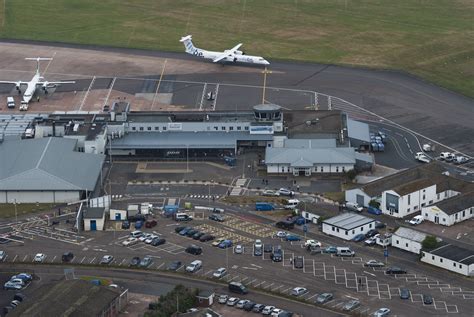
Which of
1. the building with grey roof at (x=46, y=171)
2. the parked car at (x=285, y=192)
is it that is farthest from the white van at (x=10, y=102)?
the parked car at (x=285, y=192)

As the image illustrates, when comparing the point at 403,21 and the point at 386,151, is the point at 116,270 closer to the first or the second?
the point at 386,151

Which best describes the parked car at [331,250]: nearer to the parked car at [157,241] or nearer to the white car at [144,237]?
the parked car at [157,241]

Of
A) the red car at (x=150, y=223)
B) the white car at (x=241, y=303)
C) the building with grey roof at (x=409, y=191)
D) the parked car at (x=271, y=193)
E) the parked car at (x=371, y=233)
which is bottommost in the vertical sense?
the white car at (x=241, y=303)

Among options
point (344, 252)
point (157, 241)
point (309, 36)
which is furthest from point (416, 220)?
point (309, 36)

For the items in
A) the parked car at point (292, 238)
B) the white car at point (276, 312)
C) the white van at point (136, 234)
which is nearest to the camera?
the white car at point (276, 312)

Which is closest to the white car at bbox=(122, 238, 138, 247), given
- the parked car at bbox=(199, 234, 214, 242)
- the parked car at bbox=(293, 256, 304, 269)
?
the parked car at bbox=(199, 234, 214, 242)

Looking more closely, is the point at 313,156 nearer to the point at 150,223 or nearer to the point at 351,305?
the point at 150,223

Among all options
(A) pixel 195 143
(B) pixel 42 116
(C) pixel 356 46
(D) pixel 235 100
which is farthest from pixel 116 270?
(C) pixel 356 46
